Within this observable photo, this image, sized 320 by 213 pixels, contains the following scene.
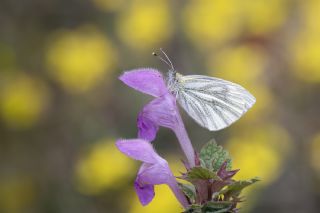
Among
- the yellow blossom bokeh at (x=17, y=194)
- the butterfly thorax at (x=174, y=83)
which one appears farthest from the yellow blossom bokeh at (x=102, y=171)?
the butterfly thorax at (x=174, y=83)

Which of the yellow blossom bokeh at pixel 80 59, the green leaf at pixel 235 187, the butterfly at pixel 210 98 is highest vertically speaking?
the yellow blossom bokeh at pixel 80 59

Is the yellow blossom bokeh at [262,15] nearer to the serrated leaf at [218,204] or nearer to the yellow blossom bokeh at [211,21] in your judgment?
the yellow blossom bokeh at [211,21]

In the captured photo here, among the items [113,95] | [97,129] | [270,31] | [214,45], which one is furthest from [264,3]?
[97,129]

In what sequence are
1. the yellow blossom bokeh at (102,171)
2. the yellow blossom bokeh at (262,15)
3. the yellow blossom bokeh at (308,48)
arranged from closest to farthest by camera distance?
the yellow blossom bokeh at (102,171), the yellow blossom bokeh at (308,48), the yellow blossom bokeh at (262,15)

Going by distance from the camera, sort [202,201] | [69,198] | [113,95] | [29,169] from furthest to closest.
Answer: [113,95] < [29,169] < [69,198] < [202,201]

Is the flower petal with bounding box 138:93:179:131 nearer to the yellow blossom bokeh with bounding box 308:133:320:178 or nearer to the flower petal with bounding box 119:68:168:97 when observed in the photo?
the flower petal with bounding box 119:68:168:97

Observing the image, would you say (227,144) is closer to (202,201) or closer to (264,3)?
(264,3)

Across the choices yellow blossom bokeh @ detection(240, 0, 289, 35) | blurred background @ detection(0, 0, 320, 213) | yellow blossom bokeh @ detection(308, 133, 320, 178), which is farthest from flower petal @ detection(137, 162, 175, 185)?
yellow blossom bokeh @ detection(240, 0, 289, 35)

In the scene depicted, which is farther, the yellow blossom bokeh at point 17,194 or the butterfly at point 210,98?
the yellow blossom bokeh at point 17,194
